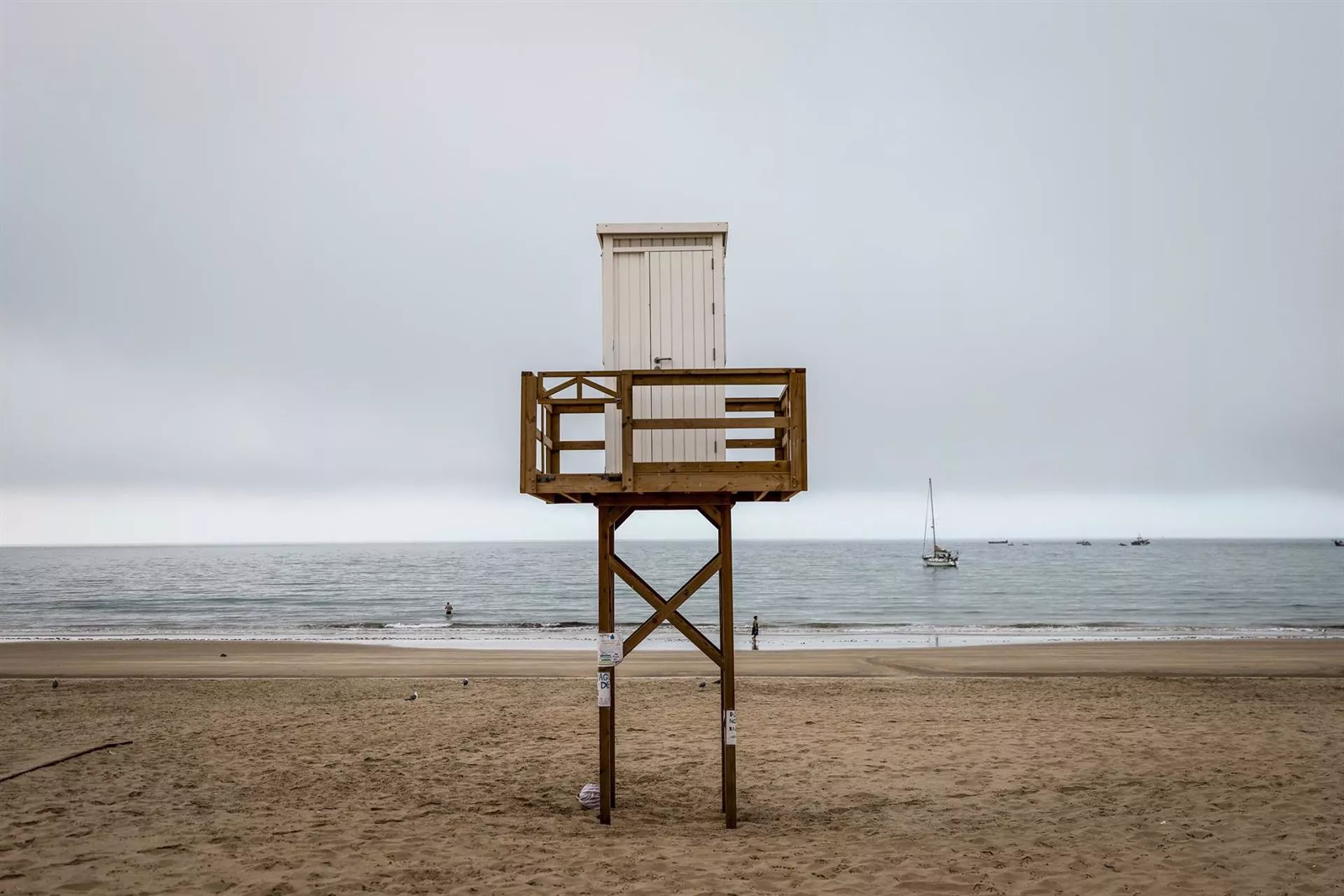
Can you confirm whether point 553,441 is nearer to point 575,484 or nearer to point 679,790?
point 575,484

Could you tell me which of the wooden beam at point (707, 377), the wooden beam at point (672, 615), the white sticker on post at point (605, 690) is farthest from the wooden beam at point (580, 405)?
the white sticker on post at point (605, 690)

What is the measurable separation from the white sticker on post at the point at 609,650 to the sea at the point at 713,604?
68.7 ft

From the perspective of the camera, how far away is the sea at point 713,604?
36031mm

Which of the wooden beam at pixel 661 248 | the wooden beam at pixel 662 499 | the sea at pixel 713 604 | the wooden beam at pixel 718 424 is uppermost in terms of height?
the wooden beam at pixel 661 248

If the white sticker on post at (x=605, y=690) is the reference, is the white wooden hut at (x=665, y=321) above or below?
above

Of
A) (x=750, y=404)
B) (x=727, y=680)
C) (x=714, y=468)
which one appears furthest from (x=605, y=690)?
(x=750, y=404)

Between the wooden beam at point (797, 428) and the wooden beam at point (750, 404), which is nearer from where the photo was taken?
the wooden beam at point (797, 428)

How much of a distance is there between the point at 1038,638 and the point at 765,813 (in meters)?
28.1

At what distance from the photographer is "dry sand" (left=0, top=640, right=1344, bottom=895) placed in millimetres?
7422

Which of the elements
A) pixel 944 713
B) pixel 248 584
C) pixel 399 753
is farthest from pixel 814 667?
pixel 248 584

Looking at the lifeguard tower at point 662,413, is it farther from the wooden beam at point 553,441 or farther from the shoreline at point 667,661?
the shoreline at point 667,661

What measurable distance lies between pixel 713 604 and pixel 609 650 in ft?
166

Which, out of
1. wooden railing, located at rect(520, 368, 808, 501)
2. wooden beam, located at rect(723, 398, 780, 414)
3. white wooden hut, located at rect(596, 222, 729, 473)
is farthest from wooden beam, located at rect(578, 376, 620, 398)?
wooden beam, located at rect(723, 398, 780, 414)

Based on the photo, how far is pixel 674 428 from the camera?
8281 mm
